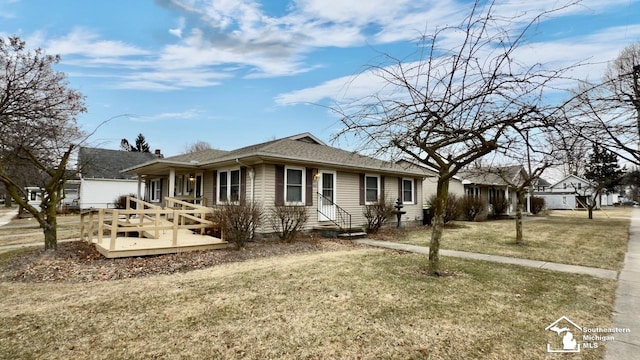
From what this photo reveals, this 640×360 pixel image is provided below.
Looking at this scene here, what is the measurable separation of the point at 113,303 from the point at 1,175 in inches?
217

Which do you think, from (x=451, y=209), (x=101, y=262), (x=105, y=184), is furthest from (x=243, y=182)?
(x=105, y=184)

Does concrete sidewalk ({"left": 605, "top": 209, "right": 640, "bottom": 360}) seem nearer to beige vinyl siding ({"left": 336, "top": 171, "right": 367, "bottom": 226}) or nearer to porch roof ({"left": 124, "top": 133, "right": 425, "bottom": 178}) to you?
porch roof ({"left": 124, "top": 133, "right": 425, "bottom": 178})

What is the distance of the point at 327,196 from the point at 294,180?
1.77m

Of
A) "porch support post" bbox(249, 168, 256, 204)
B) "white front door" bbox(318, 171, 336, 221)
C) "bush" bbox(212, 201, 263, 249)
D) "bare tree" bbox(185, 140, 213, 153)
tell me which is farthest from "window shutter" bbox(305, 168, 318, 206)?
"bare tree" bbox(185, 140, 213, 153)

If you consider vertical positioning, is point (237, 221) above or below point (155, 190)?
below

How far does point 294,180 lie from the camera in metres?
11.5

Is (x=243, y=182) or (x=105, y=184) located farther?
(x=105, y=184)

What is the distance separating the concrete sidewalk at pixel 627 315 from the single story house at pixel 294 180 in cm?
554

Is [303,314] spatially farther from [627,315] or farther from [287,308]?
[627,315]

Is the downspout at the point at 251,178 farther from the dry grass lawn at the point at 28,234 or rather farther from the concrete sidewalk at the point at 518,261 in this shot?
the dry grass lawn at the point at 28,234

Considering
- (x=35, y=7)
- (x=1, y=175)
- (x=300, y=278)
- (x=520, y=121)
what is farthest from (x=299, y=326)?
(x=35, y=7)

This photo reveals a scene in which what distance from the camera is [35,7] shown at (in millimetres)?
8945

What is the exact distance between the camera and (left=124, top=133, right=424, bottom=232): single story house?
10812 mm

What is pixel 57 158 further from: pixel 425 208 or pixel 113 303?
pixel 425 208
